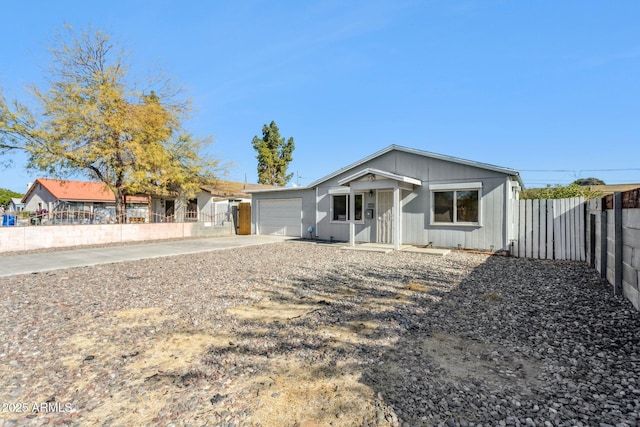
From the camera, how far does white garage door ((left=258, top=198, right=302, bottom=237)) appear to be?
54.1 ft

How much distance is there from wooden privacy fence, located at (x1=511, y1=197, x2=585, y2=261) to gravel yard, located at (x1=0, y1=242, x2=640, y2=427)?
343 centimetres

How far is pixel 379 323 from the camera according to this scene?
4191 mm

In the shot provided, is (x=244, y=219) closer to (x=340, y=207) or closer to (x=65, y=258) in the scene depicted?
(x=340, y=207)

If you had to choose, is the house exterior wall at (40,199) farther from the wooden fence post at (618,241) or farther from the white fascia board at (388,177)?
the wooden fence post at (618,241)

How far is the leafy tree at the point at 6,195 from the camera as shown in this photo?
46.4 meters

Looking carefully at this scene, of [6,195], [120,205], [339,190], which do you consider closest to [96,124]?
[120,205]

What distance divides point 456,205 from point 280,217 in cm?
919

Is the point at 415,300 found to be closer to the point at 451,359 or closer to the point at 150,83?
the point at 451,359

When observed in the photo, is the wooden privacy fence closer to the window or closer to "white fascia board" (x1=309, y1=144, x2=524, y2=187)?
"white fascia board" (x1=309, y1=144, x2=524, y2=187)

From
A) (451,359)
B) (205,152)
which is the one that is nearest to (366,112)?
(205,152)

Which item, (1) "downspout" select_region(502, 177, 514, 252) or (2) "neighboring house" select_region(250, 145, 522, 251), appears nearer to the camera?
(1) "downspout" select_region(502, 177, 514, 252)

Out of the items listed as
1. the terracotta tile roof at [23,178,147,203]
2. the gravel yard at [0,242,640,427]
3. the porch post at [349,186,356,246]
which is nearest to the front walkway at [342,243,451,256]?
the porch post at [349,186,356,246]

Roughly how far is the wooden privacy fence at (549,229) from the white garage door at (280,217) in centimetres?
970

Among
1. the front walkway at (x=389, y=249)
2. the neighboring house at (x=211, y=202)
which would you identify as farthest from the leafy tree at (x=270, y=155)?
the front walkway at (x=389, y=249)
